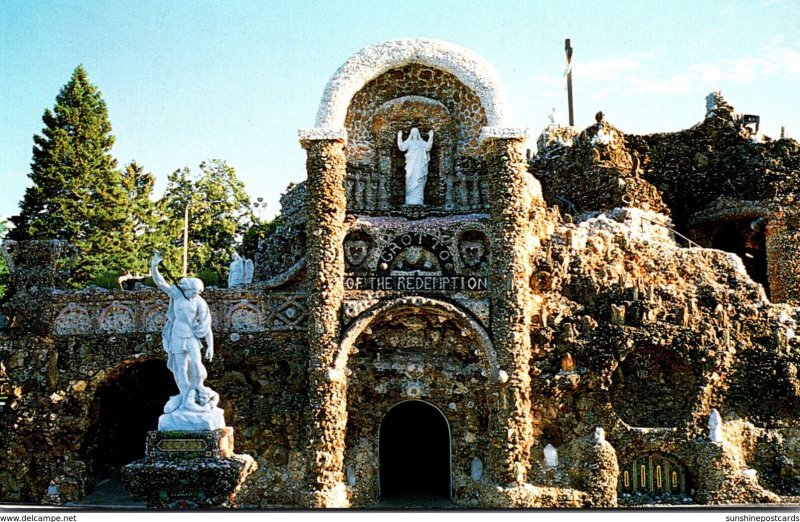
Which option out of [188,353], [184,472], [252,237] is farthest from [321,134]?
[252,237]

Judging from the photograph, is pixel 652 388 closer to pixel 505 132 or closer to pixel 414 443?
pixel 414 443

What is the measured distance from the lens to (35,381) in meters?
17.4

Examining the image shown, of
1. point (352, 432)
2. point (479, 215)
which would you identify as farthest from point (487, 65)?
point (352, 432)

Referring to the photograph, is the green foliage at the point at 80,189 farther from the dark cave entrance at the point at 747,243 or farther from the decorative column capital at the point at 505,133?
the dark cave entrance at the point at 747,243

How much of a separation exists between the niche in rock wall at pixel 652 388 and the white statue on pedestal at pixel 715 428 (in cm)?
48

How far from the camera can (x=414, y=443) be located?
19906mm

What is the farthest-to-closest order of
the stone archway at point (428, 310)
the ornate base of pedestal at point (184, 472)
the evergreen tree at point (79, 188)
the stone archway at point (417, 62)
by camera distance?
the evergreen tree at point (79, 188), the stone archway at point (417, 62), the stone archway at point (428, 310), the ornate base of pedestal at point (184, 472)

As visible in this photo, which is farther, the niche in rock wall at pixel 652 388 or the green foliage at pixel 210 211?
the green foliage at pixel 210 211

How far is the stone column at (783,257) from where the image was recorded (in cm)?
2102

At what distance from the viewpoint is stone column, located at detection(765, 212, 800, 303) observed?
21.0 meters

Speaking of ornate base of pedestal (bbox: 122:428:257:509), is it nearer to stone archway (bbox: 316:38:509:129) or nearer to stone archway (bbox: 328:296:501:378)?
stone archway (bbox: 328:296:501:378)

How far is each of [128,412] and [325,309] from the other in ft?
21.2

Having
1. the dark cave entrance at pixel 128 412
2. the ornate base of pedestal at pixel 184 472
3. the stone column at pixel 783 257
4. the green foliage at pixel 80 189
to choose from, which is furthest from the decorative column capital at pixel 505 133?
the green foliage at pixel 80 189

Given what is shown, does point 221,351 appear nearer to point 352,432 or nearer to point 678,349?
point 352,432
